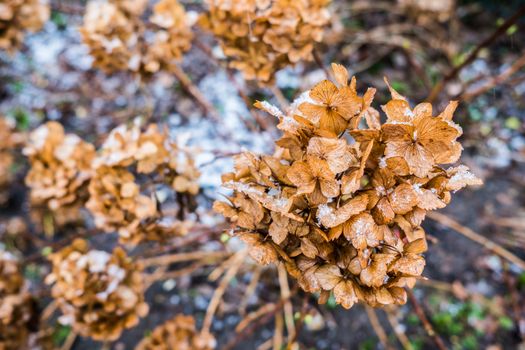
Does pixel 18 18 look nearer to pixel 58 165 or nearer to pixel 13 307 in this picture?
pixel 58 165

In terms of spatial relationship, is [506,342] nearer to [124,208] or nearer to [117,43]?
[124,208]

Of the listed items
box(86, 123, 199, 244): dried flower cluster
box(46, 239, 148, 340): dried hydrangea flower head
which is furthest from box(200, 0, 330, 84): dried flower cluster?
box(46, 239, 148, 340): dried hydrangea flower head

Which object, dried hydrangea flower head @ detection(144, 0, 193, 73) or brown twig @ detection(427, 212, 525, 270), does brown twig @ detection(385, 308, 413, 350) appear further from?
dried hydrangea flower head @ detection(144, 0, 193, 73)

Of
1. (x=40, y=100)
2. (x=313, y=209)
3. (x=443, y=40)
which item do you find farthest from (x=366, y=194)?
(x=40, y=100)

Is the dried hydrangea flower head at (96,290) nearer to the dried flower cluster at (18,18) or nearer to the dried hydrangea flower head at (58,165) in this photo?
the dried hydrangea flower head at (58,165)

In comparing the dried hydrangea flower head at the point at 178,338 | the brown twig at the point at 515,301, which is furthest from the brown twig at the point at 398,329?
the dried hydrangea flower head at the point at 178,338

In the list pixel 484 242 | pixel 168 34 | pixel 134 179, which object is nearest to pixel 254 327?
pixel 134 179

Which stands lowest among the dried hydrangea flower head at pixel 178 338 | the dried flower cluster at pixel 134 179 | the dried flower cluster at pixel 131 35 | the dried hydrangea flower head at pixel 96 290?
the dried hydrangea flower head at pixel 178 338
